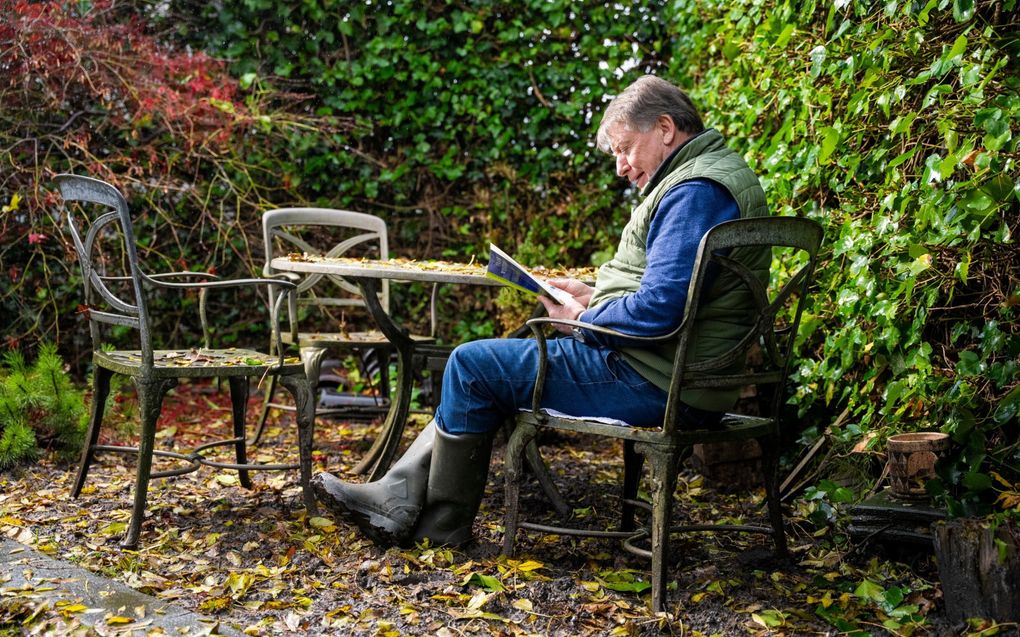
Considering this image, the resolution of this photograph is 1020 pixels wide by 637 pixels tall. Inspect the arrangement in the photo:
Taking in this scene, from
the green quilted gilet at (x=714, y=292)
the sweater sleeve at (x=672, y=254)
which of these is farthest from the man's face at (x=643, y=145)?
the sweater sleeve at (x=672, y=254)

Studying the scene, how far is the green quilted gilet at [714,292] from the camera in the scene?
9.49ft

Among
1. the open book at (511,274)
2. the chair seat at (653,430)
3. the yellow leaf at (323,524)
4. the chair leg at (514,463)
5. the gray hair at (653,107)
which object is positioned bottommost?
the yellow leaf at (323,524)

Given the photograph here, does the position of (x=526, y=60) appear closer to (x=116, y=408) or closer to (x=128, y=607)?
(x=116, y=408)

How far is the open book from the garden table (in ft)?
1.91

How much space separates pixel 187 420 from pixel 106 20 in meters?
2.53

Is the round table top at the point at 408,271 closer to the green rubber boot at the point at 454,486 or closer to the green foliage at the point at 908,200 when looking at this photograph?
the green rubber boot at the point at 454,486

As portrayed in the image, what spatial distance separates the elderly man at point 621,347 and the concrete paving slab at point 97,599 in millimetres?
623

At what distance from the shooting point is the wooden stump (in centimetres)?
261

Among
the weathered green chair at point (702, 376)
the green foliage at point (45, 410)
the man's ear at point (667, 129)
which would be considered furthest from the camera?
the green foliage at point (45, 410)

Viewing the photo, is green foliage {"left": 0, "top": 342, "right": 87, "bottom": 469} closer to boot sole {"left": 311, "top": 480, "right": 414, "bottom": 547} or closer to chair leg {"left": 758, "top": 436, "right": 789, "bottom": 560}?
boot sole {"left": 311, "top": 480, "right": 414, "bottom": 547}

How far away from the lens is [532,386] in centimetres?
310

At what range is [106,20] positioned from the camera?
20.0 ft

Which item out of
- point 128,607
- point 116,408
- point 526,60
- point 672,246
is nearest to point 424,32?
point 526,60

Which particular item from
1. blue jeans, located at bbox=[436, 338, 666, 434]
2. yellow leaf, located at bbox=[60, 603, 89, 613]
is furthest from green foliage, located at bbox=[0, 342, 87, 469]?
blue jeans, located at bbox=[436, 338, 666, 434]
